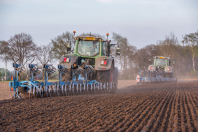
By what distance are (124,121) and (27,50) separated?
2038cm

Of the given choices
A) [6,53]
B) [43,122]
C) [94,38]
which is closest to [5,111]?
[43,122]

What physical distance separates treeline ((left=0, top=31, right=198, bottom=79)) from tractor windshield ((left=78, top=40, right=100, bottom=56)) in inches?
20.3

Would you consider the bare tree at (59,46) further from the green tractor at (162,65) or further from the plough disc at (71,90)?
the plough disc at (71,90)

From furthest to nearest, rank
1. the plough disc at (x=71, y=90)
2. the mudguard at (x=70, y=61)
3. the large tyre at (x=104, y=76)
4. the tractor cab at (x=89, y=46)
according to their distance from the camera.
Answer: the tractor cab at (x=89, y=46) → the large tyre at (x=104, y=76) → the mudguard at (x=70, y=61) → the plough disc at (x=71, y=90)

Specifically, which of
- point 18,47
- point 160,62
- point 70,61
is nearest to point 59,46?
point 18,47

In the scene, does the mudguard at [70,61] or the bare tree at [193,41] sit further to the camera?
the bare tree at [193,41]

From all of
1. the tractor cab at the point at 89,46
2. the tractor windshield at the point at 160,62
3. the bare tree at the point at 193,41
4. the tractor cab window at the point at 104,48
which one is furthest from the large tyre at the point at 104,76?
the bare tree at the point at 193,41

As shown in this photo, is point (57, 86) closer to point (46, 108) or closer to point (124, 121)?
point (46, 108)

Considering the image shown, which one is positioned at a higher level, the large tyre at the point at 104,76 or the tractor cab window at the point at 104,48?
the tractor cab window at the point at 104,48

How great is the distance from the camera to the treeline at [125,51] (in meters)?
21.9

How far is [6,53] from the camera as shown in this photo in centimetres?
2269

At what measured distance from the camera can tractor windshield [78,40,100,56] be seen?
8.48 m

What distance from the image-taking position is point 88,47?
8.59 m

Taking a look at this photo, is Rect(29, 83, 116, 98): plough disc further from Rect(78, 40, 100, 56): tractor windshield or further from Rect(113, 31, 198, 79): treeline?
Rect(113, 31, 198, 79): treeline
